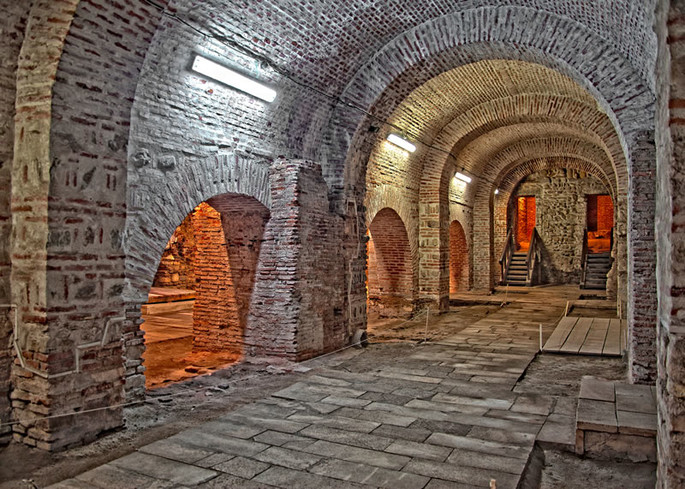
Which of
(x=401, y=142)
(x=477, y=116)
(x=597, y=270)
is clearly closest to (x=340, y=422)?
(x=401, y=142)

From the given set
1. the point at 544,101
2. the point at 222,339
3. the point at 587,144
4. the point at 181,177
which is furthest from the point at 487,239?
the point at 181,177

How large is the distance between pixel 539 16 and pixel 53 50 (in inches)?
211

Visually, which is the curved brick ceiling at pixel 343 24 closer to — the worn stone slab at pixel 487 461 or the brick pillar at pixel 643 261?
the brick pillar at pixel 643 261

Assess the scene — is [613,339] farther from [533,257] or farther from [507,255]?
[533,257]

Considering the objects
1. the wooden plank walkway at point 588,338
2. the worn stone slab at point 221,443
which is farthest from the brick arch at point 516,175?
the worn stone slab at point 221,443

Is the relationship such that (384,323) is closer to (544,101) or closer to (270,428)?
(544,101)

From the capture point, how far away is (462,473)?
3822 millimetres

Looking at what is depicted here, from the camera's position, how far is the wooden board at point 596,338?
25.6ft

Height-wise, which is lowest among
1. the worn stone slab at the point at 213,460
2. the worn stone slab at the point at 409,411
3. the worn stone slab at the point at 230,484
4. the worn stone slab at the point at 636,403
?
the worn stone slab at the point at 230,484

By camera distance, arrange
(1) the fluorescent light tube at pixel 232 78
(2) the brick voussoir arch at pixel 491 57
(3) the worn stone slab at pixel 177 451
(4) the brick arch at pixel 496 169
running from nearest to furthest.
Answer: (3) the worn stone slab at pixel 177 451 → (1) the fluorescent light tube at pixel 232 78 → (2) the brick voussoir arch at pixel 491 57 → (4) the brick arch at pixel 496 169

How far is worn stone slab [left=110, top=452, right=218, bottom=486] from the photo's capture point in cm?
374

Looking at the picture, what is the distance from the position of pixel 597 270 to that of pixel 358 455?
625 inches

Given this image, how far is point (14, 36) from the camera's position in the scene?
4.17m

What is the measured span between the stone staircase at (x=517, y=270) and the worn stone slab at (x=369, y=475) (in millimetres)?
14668
